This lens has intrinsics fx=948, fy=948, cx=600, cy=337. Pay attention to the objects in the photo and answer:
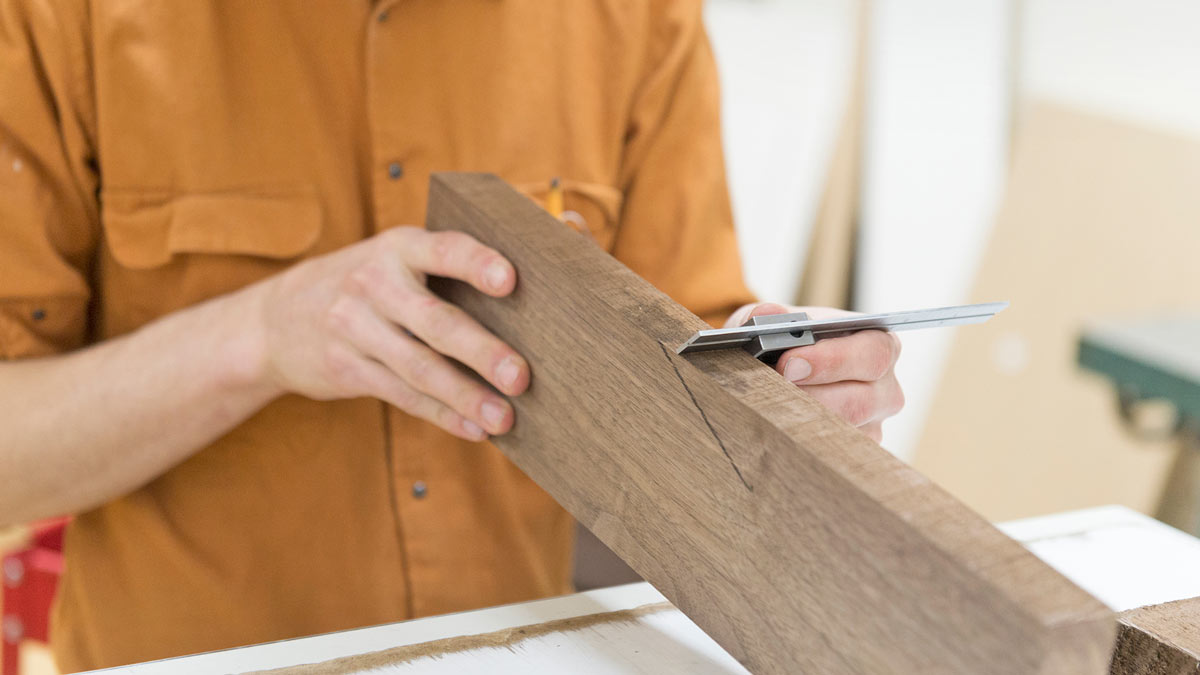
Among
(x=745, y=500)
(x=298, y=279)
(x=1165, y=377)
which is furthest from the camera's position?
(x=1165, y=377)

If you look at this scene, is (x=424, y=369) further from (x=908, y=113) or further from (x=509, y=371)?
(x=908, y=113)

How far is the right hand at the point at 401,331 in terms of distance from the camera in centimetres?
66

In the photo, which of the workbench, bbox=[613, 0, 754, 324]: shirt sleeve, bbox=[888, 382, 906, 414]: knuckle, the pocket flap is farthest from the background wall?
bbox=[888, 382, 906, 414]: knuckle

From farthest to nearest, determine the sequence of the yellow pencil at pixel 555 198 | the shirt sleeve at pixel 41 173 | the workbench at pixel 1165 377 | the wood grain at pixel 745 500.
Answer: the workbench at pixel 1165 377
the yellow pencil at pixel 555 198
the shirt sleeve at pixel 41 173
the wood grain at pixel 745 500

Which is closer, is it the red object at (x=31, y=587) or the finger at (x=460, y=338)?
the finger at (x=460, y=338)

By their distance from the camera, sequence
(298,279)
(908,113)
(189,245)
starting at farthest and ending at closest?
(908,113) < (189,245) < (298,279)

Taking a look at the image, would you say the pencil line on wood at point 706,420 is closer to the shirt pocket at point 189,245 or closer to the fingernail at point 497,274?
the fingernail at point 497,274

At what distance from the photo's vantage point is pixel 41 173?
0.80m

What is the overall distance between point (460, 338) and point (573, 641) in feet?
0.71

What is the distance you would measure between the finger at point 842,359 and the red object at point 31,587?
2.83 ft

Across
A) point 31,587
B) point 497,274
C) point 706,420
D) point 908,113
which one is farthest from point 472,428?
point 908,113

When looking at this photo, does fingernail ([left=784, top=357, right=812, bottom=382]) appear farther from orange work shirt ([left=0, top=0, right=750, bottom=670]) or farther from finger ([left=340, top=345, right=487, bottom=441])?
orange work shirt ([left=0, top=0, right=750, bottom=670])

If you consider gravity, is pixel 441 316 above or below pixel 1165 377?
above

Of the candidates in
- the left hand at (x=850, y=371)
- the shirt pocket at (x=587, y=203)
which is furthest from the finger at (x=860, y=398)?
the shirt pocket at (x=587, y=203)
